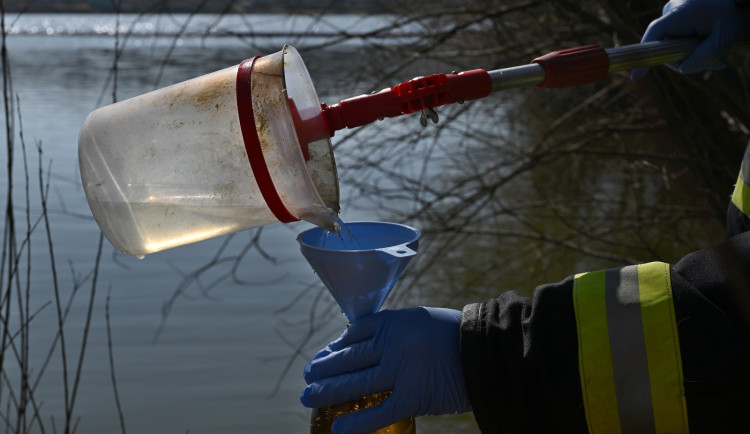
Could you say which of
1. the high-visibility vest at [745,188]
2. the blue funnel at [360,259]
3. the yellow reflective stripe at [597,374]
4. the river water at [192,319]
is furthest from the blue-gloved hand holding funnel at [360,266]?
the river water at [192,319]

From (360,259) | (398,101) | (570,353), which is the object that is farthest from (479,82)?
(570,353)

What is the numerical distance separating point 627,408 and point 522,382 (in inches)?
6.5

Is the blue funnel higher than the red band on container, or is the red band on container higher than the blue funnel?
the red band on container

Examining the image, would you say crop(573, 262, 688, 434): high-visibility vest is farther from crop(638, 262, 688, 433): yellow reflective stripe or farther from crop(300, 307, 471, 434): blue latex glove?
crop(300, 307, 471, 434): blue latex glove

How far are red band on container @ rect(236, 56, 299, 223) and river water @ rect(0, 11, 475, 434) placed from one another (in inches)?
70.9

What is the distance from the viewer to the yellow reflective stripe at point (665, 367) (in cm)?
143

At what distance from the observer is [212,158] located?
5.13ft

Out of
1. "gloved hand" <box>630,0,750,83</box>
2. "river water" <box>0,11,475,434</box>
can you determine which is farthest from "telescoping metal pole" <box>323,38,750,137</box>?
"river water" <box>0,11,475,434</box>

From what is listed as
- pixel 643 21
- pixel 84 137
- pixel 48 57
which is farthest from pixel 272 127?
pixel 48 57

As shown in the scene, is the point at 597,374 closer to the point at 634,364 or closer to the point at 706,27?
the point at 634,364

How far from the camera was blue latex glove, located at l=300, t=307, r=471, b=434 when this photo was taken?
157 cm

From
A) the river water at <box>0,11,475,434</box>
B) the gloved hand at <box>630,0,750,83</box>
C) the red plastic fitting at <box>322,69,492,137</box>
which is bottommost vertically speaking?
the river water at <box>0,11,475,434</box>

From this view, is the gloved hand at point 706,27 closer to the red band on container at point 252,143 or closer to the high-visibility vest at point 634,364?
the high-visibility vest at point 634,364

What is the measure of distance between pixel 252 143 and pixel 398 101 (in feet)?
0.88
